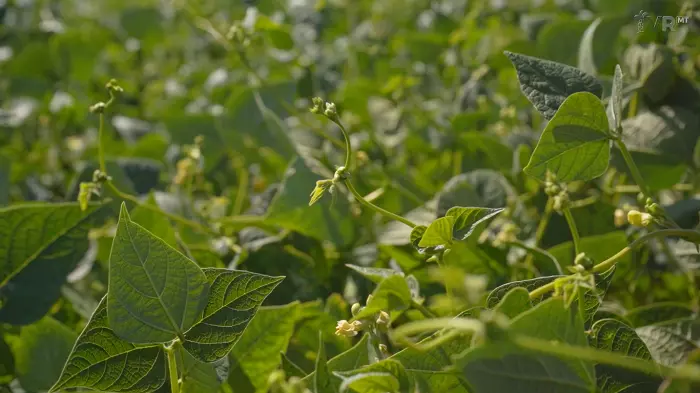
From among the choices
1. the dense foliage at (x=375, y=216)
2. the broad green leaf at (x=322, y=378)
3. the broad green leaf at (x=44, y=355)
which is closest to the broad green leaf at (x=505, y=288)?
the dense foliage at (x=375, y=216)

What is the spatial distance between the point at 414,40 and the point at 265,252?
0.61 metres

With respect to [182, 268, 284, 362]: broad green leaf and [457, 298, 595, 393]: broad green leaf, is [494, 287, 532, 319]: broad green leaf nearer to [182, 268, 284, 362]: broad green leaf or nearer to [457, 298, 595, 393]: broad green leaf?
[457, 298, 595, 393]: broad green leaf

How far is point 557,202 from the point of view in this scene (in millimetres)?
603

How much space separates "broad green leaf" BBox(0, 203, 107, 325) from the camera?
72 centimetres

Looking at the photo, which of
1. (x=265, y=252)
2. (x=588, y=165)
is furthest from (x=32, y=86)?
(x=588, y=165)

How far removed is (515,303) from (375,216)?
44cm

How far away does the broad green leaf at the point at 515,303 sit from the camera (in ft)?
1.55

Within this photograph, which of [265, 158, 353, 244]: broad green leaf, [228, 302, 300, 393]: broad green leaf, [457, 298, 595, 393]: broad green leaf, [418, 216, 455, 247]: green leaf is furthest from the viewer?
[265, 158, 353, 244]: broad green leaf

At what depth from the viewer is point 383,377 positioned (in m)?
0.46

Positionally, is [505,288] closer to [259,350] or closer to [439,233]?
[439,233]

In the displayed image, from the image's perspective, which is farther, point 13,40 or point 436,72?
point 13,40

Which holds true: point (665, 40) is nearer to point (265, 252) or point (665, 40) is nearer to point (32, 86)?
point (265, 252)
